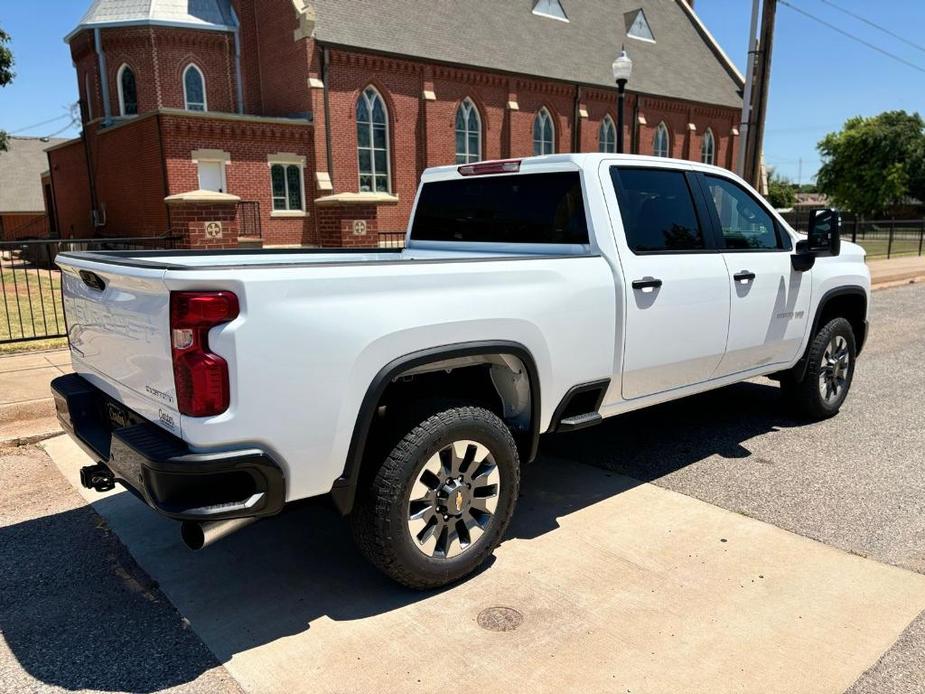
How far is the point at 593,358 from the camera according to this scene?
4039 millimetres

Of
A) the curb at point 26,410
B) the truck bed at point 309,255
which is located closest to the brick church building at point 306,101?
the curb at point 26,410

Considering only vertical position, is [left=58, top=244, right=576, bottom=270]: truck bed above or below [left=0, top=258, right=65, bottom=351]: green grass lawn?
above

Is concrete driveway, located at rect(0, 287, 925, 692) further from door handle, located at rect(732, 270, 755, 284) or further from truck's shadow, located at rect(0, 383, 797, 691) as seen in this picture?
door handle, located at rect(732, 270, 755, 284)

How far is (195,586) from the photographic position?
3.66 m

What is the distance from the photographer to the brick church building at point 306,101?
2366cm

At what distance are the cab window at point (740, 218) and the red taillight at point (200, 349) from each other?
358 centimetres

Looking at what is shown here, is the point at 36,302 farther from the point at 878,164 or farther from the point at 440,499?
the point at 878,164

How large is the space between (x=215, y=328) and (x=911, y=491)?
4.46 m

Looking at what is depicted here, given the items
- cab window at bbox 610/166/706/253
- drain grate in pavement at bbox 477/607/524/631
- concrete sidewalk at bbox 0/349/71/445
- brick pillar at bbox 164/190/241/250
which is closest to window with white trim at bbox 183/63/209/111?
brick pillar at bbox 164/190/241/250

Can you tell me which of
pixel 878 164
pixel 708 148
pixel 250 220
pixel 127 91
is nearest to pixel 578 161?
pixel 250 220

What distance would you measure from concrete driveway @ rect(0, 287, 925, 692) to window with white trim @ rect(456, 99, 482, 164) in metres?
26.3

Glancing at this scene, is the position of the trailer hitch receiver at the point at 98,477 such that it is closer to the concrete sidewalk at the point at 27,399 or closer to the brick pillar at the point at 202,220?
the concrete sidewalk at the point at 27,399

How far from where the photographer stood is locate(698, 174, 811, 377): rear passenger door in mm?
4980

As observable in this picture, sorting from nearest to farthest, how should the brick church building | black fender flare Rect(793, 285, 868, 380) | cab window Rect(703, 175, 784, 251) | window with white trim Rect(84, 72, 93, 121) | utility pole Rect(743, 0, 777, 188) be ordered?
cab window Rect(703, 175, 784, 251)
black fender flare Rect(793, 285, 868, 380)
utility pole Rect(743, 0, 777, 188)
the brick church building
window with white trim Rect(84, 72, 93, 121)
